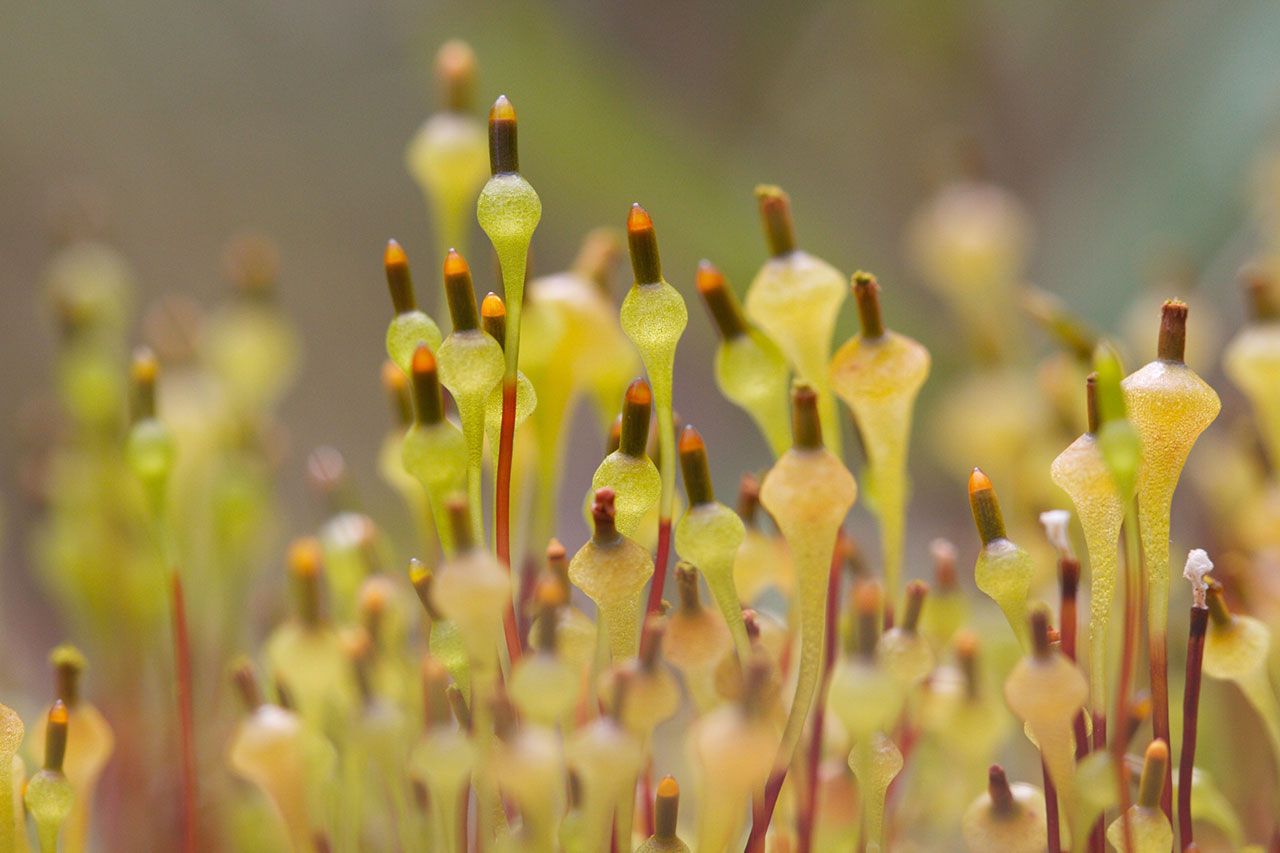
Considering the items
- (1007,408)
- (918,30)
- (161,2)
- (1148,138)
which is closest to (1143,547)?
(1007,408)

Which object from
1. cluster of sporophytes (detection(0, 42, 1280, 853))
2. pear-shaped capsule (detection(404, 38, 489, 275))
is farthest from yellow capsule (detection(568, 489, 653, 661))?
pear-shaped capsule (detection(404, 38, 489, 275))

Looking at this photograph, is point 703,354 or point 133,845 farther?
point 703,354

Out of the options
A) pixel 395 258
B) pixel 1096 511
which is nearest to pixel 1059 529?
pixel 1096 511

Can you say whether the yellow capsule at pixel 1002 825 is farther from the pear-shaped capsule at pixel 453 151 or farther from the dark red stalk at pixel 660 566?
the pear-shaped capsule at pixel 453 151

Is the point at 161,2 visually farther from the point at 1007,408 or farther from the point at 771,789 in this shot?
the point at 771,789

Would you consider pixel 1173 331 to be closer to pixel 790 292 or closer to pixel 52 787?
pixel 790 292

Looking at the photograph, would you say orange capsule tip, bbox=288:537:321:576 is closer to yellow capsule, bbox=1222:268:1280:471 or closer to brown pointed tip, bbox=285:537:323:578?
brown pointed tip, bbox=285:537:323:578
